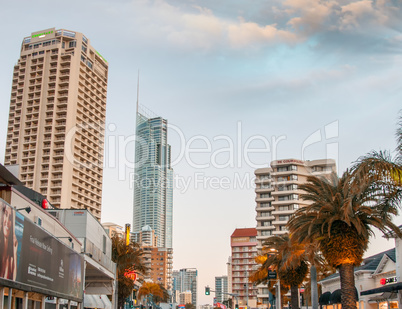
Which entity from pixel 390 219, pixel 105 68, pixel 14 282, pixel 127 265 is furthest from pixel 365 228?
pixel 105 68

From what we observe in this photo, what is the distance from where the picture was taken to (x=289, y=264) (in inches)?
1758

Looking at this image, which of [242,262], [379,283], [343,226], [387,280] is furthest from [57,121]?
[343,226]

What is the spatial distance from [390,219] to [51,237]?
19.2 m

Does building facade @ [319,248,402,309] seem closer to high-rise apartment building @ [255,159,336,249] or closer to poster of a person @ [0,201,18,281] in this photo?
poster of a person @ [0,201,18,281]

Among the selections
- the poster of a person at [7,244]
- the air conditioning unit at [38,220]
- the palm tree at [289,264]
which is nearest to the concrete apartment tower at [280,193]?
the palm tree at [289,264]

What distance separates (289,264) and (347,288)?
Answer: 15348 millimetres

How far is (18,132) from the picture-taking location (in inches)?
5133

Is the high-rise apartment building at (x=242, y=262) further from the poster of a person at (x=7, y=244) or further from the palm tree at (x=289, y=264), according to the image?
the poster of a person at (x=7, y=244)

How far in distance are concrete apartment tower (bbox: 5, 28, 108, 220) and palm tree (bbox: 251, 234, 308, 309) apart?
7867 cm

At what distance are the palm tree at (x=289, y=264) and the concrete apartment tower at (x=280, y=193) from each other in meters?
75.5

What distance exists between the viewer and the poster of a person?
13.6 m

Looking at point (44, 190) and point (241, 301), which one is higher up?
point (44, 190)

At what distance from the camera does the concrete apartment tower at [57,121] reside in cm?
12306

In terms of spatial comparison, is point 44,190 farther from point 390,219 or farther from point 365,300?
point 390,219
